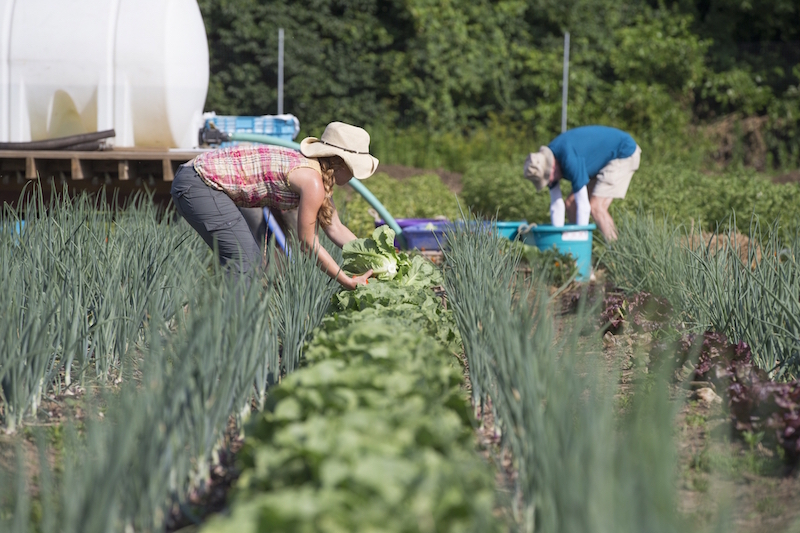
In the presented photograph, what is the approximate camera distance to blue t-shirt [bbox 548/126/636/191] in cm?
562

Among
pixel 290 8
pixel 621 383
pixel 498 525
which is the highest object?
pixel 290 8

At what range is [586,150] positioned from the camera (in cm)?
586

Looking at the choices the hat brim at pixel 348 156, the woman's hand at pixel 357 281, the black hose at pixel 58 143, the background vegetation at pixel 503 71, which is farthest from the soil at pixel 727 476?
the background vegetation at pixel 503 71

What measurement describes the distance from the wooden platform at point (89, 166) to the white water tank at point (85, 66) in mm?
315

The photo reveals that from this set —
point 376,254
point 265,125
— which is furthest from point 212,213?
point 265,125

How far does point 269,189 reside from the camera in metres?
3.39

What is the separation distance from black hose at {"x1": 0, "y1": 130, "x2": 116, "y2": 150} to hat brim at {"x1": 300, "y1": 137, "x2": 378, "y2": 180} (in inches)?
94.8

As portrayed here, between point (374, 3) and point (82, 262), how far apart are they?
12572 mm

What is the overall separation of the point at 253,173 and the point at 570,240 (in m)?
2.62

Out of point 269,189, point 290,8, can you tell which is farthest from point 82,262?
point 290,8

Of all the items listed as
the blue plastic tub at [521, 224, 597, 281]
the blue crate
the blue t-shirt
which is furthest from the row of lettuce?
the blue crate

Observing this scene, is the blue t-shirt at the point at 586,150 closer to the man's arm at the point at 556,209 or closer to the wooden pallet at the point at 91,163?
the man's arm at the point at 556,209

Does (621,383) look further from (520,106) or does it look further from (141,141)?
(520,106)

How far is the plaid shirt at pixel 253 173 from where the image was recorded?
131 inches
